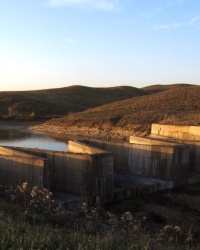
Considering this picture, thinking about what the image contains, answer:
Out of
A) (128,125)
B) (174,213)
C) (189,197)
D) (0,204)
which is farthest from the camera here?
(128,125)

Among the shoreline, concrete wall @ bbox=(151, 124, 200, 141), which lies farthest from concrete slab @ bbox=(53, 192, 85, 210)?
the shoreline

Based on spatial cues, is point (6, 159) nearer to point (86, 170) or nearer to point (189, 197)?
point (86, 170)

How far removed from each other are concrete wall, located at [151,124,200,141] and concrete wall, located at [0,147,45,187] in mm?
13130

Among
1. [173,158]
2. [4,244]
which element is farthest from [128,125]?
A: [4,244]

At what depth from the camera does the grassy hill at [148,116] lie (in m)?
38.6

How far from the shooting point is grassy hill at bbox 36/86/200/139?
1519 inches

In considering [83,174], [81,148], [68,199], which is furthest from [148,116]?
[68,199]

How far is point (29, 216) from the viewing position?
7578 millimetres

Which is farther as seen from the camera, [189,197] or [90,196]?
[189,197]

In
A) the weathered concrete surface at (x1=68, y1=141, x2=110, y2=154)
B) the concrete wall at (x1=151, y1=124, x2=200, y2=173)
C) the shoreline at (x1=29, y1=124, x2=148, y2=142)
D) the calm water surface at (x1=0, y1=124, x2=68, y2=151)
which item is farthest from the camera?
the shoreline at (x1=29, y1=124, x2=148, y2=142)

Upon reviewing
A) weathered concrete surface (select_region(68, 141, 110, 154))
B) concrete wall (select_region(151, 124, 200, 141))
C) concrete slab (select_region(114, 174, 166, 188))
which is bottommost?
concrete slab (select_region(114, 174, 166, 188))

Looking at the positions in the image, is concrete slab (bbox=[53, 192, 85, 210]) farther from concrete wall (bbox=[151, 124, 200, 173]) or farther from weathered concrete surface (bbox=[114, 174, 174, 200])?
concrete wall (bbox=[151, 124, 200, 173])

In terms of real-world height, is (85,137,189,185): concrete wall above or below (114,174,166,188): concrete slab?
above

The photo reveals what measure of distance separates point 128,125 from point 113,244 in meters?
36.1
